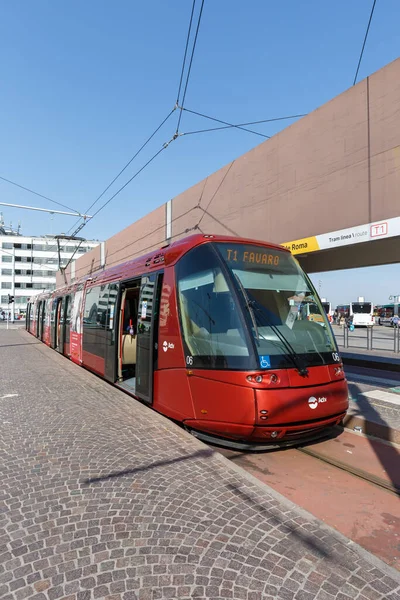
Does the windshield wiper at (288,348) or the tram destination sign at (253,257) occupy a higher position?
the tram destination sign at (253,257)

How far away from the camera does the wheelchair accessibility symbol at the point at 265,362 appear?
4.51 metres

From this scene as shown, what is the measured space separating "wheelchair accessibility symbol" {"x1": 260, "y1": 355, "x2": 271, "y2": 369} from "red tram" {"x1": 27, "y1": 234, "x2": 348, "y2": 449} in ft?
0.04

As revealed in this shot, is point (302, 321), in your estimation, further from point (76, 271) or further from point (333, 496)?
point (76, 271)

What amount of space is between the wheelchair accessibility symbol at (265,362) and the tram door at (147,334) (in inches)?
83.3

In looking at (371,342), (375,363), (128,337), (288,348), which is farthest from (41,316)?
(288,348)

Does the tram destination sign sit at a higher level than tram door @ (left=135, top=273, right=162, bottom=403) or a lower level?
higher

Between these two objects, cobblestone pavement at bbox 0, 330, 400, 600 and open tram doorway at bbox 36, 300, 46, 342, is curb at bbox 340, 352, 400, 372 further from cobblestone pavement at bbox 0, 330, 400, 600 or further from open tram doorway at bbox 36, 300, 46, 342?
open tram doorway at bbox 36, 300, 46, 342

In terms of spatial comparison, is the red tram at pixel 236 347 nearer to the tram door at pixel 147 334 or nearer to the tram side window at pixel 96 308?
the tram door at pixel 147 334

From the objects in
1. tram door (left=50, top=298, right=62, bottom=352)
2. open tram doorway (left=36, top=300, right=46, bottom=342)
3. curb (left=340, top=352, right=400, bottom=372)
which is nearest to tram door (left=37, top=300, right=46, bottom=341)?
open tram doorway (left=36, top=300, right=46, bottom=342)

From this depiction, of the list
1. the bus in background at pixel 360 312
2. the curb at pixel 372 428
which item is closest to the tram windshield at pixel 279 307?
the curb at pixel 372 428

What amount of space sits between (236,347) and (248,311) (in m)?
0.46

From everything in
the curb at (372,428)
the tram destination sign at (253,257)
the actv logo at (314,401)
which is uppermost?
the tram destination sign at (253,257)

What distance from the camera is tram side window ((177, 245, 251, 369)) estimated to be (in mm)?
4734

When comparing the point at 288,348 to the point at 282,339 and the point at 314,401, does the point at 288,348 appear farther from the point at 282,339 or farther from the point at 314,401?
the point at 314,401
